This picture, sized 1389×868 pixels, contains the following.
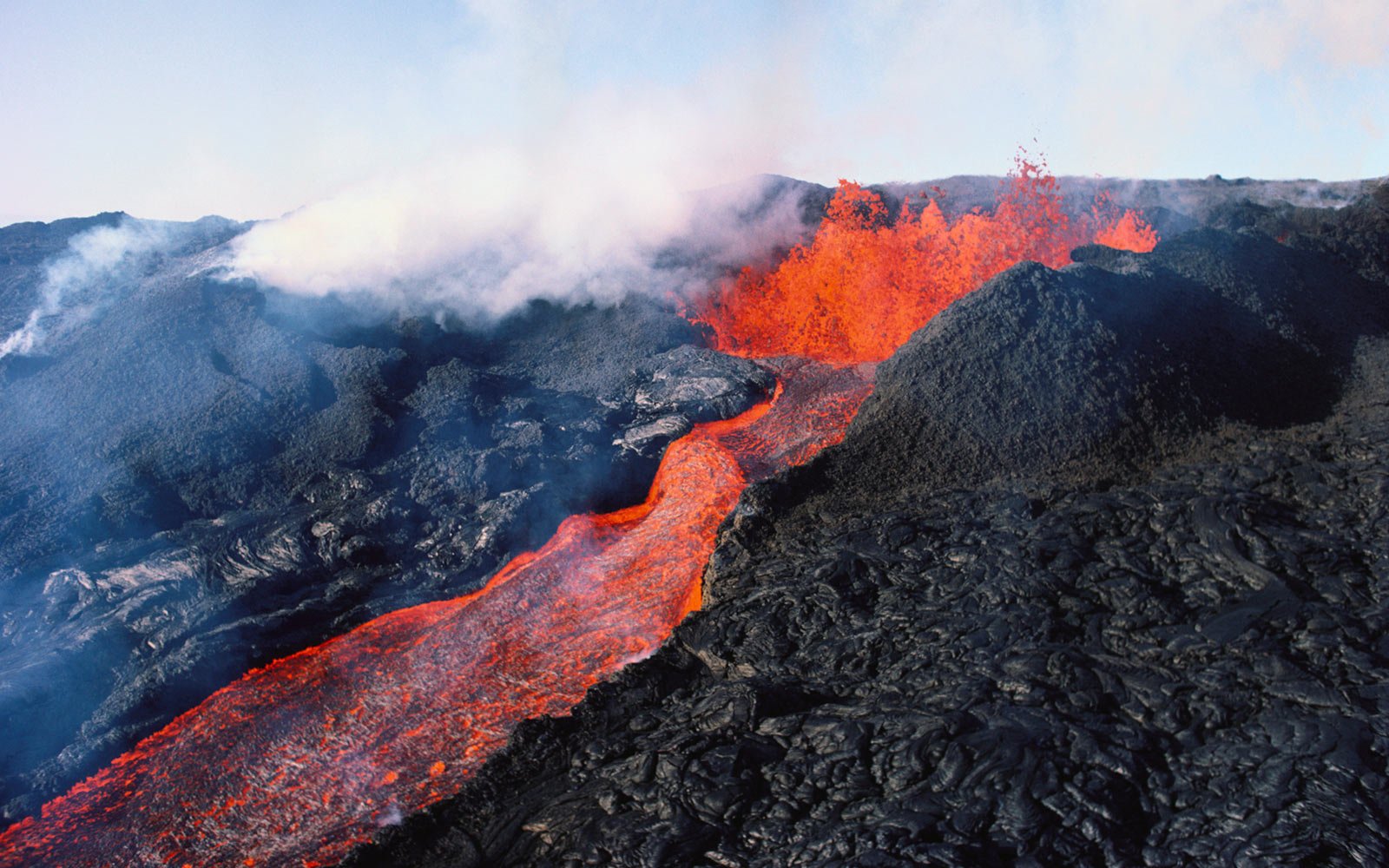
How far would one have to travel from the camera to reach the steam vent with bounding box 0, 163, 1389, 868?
5332 mm

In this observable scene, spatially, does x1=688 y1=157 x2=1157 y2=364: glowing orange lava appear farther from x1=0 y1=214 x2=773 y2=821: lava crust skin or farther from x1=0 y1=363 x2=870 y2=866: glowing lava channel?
x1=0 y1=363 x2=870 y2=866: glowing lava channel

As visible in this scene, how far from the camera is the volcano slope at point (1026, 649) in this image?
16.1ft

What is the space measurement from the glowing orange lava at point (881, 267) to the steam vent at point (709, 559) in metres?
0.13

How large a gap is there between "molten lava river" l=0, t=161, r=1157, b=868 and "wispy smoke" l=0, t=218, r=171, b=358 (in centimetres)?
926

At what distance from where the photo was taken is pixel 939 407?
10.8 metres

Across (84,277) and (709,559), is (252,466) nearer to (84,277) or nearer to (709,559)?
(84,277)

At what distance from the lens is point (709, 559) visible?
9.21 meters

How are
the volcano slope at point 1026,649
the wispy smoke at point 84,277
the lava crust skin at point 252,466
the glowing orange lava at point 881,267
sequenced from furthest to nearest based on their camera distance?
the glowing orange lava at point 881,267
the wispy smoke at point 84,277
the lava crust skin at point 252,466
the volcano slope at point 1026,649

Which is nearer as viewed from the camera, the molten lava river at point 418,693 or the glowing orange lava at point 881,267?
the molten lava river at point 418,693

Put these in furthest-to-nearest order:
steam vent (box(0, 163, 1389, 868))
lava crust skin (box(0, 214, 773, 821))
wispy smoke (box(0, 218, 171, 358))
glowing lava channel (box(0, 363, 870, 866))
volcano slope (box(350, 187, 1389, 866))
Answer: wispy smoke (box(0, 218, 171, 358)) < lava crust skin (box(0, 214, 773, 821)) < glowing lava channel (box(0, 363, 870, 866)) < steam vent (box(0, 163, 1389, 868)) < volcano slope (box(350, 187, 1389, 866))

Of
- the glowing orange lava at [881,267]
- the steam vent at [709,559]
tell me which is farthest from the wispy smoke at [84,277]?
the glowing orange lava at [881,267]

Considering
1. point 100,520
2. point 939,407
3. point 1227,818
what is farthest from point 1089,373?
point 100,520

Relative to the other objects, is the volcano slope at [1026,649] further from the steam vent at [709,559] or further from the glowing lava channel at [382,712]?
the glowing lava channel at [382,712]

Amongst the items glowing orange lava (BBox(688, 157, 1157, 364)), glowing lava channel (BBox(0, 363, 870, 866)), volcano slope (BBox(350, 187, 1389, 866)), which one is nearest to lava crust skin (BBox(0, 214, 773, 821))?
glowing lava channel (BBox(0, 363, 870, 866))
